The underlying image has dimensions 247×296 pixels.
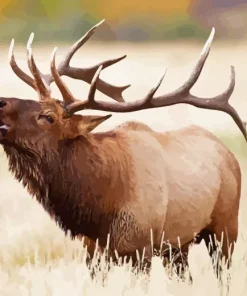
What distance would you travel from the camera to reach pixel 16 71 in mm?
1873

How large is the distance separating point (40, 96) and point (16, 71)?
0.49 ft

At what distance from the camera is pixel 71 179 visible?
1778 mm

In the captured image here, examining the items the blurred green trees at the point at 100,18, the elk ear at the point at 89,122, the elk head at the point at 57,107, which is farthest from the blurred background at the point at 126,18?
the elk ear at the point at 89,122

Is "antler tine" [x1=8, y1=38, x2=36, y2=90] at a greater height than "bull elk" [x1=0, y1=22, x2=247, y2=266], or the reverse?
"antler tine" [x1=8, y1=38, x2=36, y2=90]

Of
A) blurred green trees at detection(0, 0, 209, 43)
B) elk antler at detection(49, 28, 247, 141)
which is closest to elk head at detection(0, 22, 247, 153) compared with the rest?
elk antler at detection(49, 28, 247, 141)

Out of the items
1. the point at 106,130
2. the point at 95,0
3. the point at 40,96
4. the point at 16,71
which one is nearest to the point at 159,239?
the point at 106,130

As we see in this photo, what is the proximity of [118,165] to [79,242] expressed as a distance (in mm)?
293

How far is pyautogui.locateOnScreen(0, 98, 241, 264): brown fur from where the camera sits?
1737 mm

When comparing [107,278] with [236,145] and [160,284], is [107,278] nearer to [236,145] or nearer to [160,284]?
[160,284]

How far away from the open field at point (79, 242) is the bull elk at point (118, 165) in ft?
0.12

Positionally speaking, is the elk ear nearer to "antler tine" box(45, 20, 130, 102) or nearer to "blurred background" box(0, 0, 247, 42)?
"antler tine" box(45, 20, 130, 102)

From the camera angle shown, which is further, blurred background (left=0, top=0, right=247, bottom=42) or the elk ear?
blurred background (left=0, top=0, right=247, bottom=42)

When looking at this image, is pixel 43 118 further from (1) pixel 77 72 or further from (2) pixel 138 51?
(2) pixel 138 51

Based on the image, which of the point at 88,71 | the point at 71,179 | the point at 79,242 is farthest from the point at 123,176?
the point at 88,71
